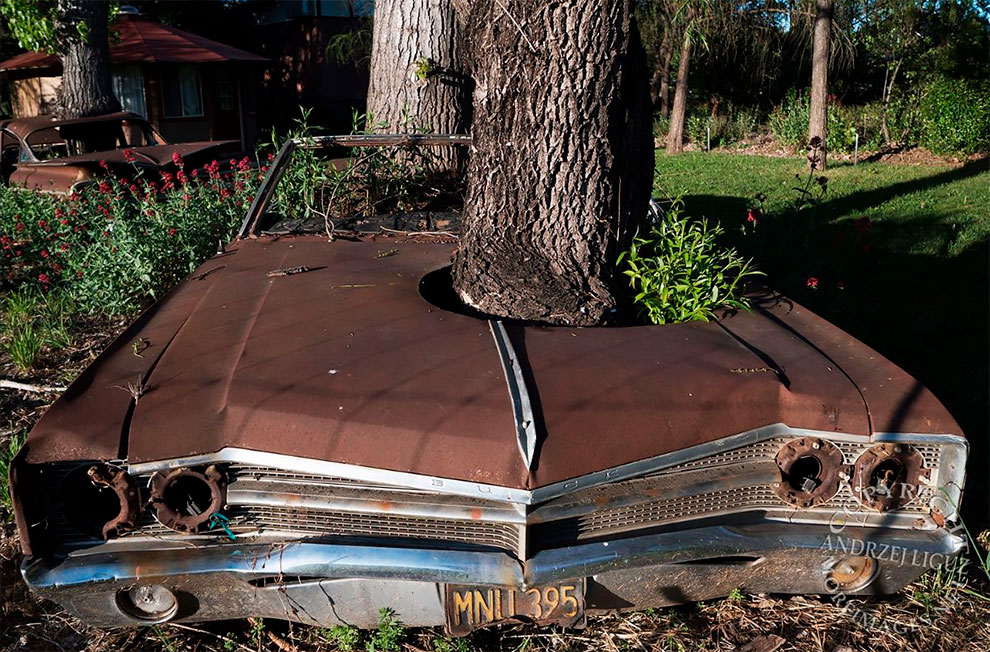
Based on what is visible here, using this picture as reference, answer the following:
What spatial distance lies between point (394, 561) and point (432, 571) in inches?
A: 3.8

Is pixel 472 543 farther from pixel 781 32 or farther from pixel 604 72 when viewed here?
pixel 781 32

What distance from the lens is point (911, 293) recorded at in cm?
609

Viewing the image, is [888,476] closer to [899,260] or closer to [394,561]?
[394,561]

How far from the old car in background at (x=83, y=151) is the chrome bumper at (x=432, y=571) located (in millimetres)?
4889

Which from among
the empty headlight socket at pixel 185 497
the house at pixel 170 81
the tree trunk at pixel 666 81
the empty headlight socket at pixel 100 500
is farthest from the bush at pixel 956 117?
the empty headlight socket at pixel 100 500

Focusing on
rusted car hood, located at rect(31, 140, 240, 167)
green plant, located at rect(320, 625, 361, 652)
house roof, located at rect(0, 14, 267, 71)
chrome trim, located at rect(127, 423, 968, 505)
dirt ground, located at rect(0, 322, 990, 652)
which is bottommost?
dirt ground, located at rect(0, 322, 990, 652)

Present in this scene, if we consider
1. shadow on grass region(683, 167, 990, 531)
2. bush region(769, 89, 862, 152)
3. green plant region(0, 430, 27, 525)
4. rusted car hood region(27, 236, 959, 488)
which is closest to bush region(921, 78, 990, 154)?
bush region(769, 89, 862, 152)

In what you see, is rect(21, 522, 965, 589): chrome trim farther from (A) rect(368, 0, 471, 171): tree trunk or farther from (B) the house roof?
(B) the house roof

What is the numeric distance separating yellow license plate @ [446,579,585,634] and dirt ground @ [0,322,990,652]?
194mm

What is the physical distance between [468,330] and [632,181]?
1.07 meters

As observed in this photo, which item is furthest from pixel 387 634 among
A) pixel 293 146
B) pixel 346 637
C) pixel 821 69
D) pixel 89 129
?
pixel 821 69

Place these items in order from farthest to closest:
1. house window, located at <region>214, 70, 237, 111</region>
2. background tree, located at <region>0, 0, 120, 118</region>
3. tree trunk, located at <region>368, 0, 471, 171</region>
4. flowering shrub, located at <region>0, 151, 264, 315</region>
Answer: house window, located at <region>214, 70, 237, 111</region> → background tree, located at <region>0, 0, 120, 118</region> → tree trunk, located at <region>368, 0, 471, 171</region> → flowering shrub, located at <region>0, 151, 264, 315</region>

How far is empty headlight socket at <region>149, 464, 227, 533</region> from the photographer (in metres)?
2.10

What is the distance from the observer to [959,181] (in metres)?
11.5
